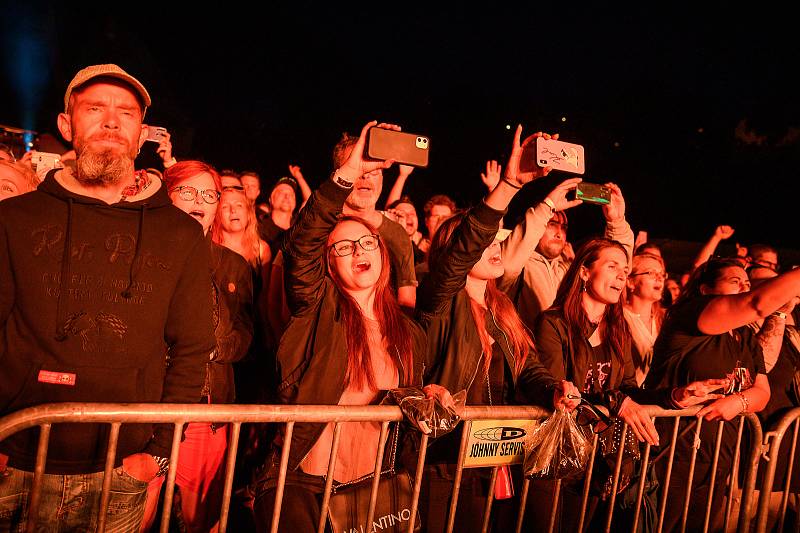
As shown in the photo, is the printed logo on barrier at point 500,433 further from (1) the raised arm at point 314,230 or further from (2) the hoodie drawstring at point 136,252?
(2) the hoodie drawstring at point 136,252

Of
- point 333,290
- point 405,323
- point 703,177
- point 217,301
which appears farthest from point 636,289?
point 703,177

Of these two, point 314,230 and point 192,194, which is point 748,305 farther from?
point 192,194

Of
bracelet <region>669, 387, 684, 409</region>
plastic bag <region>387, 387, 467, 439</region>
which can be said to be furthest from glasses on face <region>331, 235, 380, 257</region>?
bracelet <region>669, 387, 684, 409</region>

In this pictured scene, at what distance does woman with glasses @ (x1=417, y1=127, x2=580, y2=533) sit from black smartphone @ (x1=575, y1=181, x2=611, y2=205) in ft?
3.97

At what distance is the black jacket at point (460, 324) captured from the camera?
10.6 feet

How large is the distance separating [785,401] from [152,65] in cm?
1262

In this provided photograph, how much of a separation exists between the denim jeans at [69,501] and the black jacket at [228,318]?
955 millimetres

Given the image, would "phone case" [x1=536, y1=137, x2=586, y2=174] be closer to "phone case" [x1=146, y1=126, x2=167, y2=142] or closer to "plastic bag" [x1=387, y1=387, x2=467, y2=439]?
"plastic bag" [x1=387, y1=387, x2=467, y2=439]

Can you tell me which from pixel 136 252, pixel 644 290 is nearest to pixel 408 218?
pixel 644 290

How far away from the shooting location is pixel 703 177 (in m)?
21.8

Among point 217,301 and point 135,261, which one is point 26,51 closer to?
point 217,301

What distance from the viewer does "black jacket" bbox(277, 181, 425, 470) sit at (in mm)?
2793

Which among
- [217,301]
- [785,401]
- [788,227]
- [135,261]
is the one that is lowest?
[785,401]

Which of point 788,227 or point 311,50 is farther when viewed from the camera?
point 788,227
